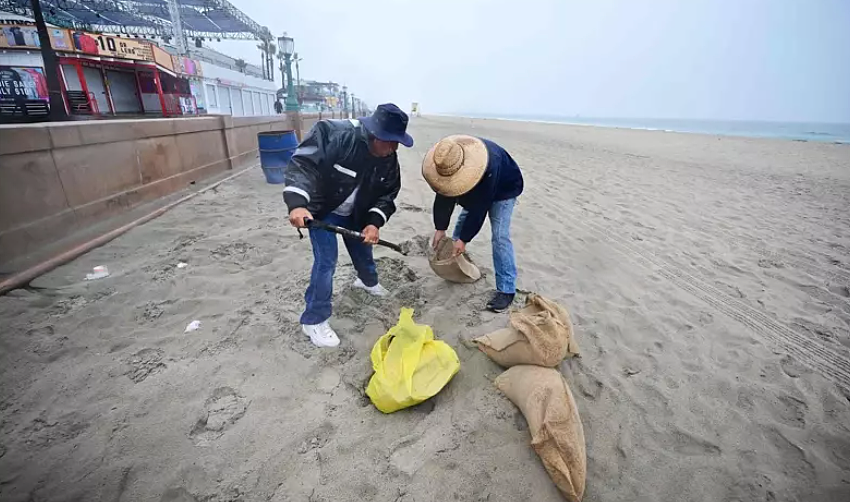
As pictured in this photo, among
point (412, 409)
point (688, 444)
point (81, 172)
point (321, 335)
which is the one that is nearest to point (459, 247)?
point (321, 335)

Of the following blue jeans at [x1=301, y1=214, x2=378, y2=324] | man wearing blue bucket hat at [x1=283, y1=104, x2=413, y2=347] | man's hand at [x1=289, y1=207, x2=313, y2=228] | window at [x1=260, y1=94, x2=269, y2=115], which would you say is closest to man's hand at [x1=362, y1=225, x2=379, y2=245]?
man wearing blue bucket hat at [x1=283, y1=104, x2=413, y2=347]

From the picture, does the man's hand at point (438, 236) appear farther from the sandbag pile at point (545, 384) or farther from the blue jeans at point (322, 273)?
the sandbag pile at point (545, 384)

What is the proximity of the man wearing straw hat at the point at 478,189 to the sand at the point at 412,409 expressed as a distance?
36cm

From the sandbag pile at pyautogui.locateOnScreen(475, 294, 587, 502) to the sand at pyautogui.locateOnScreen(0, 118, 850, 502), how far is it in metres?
0.12

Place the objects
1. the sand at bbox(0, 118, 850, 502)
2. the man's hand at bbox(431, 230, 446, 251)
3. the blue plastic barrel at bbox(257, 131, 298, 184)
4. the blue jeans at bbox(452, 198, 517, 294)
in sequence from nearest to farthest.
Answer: the sand at bbox(0, 118, 850, 502)
the blue jeans at bbox(452, 198, 517, 294)
the man's hand at bbox(431, 230, 446, 251)
the blue plastic barrel at bbox(257, 131, 298, 184)

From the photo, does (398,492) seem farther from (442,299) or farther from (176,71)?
(176,71)

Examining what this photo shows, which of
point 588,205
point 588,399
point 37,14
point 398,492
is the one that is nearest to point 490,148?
point 588,399

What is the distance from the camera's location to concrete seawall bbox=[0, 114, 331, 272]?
3125 millimetres

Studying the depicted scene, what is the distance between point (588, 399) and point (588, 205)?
4.64m

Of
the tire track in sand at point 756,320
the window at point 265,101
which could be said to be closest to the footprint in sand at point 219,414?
the tire track in sand at point 756,320

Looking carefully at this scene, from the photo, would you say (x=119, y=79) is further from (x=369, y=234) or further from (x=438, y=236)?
(x=369, y=234)

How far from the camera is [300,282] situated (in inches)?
128

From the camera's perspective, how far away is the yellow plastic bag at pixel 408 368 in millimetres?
1873

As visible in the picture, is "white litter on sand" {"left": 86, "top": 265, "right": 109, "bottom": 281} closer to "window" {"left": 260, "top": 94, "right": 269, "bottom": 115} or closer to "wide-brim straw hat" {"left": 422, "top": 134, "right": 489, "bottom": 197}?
"wide-brim straw hat" {"left": 422, "top": 134, "right": 489, "bottom": 197}
